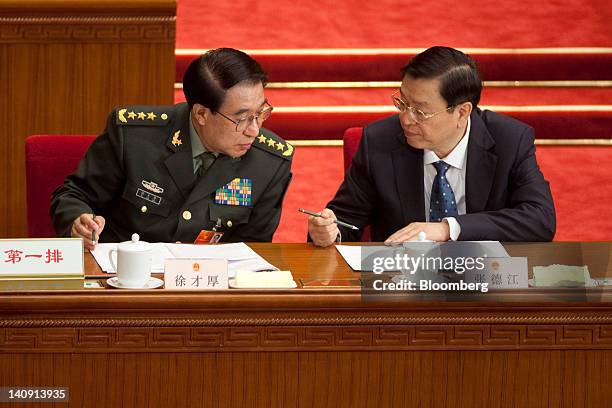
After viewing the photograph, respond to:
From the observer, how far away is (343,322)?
6.23 feet

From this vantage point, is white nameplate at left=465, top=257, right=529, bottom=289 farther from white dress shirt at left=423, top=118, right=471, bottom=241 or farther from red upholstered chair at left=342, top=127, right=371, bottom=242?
red upholstered chair at left=342, top=127, right=371, bottom=242

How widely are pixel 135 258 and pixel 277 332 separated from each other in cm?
29

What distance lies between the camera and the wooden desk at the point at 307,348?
6.07 ft

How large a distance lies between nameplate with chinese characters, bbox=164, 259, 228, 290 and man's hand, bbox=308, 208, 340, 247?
0.45m

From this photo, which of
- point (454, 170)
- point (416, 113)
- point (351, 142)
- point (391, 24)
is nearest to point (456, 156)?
point (454, 170)

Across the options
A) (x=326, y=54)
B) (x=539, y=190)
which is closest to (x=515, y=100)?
(x=326, y=54)

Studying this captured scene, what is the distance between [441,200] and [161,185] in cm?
67

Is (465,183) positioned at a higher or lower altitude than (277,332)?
higher

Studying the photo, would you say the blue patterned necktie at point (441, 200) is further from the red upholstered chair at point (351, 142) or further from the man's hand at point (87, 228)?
the man's hand at point (87, 228)

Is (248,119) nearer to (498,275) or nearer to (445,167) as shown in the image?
(445,167)

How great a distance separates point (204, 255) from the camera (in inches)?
87.0

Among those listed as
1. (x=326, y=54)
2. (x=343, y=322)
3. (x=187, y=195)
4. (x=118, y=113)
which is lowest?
(x=343, y=322)

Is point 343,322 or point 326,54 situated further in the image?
point 326,54

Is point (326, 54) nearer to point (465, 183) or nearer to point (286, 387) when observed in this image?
point (465, 183)
